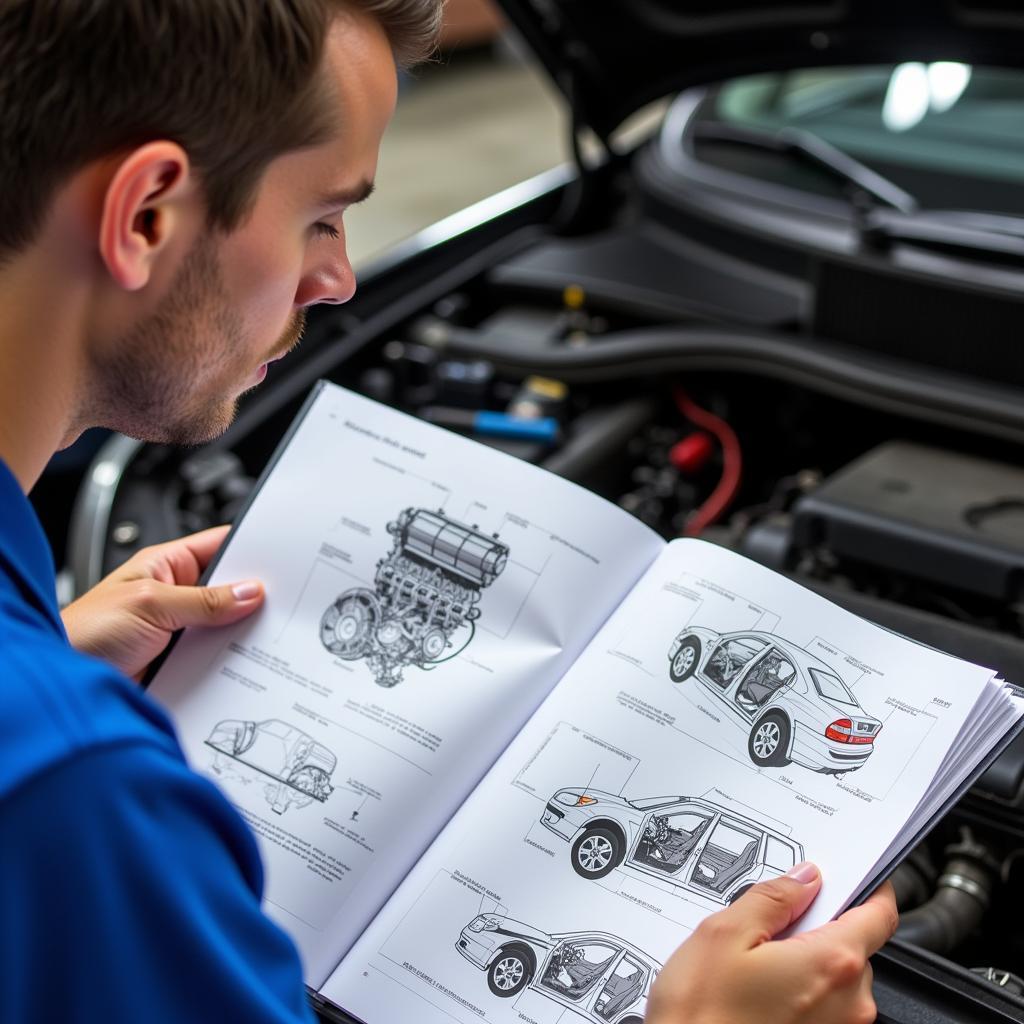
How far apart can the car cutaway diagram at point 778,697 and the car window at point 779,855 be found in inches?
1.9

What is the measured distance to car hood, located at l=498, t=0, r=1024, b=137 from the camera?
1390 mm

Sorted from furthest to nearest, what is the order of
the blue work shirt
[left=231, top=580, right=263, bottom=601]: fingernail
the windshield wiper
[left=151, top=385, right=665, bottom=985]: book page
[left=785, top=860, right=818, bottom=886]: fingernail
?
the windshield wiper
[left=231, top=580, right=263, bottom=601]: fingernail
[left=151, top=385, right=665, bottom=985]: book page
[left=785, top=860, right=818, bottom=886]: fingernail
the blue work shirt

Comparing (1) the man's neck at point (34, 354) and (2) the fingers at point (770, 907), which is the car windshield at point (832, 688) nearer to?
(2) the fingers at point (770, 907)

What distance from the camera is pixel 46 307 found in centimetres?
61

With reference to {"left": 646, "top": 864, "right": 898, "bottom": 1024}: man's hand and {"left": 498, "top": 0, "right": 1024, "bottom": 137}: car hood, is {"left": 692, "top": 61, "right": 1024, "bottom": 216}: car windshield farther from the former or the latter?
→ {"left": 646, "top": 864, "right": 898, "bottom": 1024}: man's hand

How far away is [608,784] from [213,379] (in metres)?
0.35

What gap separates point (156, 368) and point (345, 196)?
0.15m

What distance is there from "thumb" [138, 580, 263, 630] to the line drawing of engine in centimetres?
6

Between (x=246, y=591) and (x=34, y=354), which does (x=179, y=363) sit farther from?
(x=246, y=591)

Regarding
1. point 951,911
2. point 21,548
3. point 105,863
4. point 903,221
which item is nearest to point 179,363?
point 21,548

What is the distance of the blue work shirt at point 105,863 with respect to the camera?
1.61 feet

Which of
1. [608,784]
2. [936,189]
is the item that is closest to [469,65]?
[936,189]

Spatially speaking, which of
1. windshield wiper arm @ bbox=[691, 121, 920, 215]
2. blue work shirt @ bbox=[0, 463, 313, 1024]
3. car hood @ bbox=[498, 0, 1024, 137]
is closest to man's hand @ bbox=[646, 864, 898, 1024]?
blue work shirt @ bbox=[0, 463, 313, 1024]

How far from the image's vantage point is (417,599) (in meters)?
0.91
